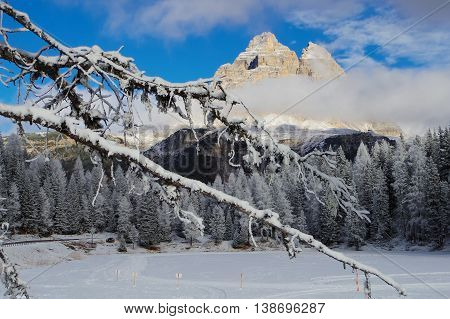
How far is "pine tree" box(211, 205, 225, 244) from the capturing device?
7775 cm

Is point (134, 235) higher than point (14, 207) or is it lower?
lower

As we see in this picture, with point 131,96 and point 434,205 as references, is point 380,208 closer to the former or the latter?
point 434,205

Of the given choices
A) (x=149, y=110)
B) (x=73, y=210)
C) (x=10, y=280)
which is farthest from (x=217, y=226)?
(x=149, y=110)

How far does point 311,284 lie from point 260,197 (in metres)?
53.7

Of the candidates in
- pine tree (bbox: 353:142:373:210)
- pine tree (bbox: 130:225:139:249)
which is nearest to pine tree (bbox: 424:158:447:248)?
pine tree (bbox: 353:142:373:210)

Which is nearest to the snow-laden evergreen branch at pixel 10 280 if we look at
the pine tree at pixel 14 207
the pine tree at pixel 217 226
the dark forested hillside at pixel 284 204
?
the dark forested hillside at pixel 284 204

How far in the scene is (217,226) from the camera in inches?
3073

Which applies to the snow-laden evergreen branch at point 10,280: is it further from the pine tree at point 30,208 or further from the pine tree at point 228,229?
the pine tree at point 30,208

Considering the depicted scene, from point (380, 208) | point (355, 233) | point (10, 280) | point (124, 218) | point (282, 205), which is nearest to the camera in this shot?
point (10, 280)

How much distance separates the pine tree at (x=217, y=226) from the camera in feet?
255

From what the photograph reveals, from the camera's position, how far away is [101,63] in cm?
313

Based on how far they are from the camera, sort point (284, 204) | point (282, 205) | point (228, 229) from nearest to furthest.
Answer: point (282, 205) < point (284, 204) < point (228, 229)

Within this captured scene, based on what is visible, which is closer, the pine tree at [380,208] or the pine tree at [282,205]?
the pine tree at [380,208]

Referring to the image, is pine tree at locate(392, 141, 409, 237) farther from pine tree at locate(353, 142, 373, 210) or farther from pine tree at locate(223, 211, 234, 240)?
pine tree at locate(223, 211, 234, 240)
